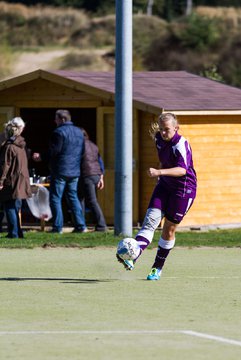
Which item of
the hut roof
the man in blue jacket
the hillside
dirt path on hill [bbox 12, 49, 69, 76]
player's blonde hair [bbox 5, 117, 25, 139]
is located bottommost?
dirt path on hill [bbox 12, 49, 69, 76]

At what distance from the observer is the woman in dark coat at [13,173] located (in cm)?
1892

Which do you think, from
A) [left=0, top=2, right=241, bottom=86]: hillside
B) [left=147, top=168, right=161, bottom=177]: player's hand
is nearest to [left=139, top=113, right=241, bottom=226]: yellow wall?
[left=147, top=168, right=161, bottom=177]: player's hand

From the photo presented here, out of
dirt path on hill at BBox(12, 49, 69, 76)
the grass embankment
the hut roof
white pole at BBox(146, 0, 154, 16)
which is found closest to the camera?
the grass embankment

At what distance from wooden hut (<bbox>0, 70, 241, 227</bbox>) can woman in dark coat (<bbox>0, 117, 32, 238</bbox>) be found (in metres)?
4.01

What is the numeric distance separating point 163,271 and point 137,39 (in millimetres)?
59602

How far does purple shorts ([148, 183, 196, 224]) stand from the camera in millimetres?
13156

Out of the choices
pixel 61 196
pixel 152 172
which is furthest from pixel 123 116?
pixel 152 172

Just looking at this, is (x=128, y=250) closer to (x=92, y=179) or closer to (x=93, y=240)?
(x=93, y=240)

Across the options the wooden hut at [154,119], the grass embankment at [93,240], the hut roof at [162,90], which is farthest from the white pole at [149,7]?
Answer: the grass embankment at [93,240]

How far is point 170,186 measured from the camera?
13203 millimetres

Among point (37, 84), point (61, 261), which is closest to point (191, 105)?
point (37, 84)

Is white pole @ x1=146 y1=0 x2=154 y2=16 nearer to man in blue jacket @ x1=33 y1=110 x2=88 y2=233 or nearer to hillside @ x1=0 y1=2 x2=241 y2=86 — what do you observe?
hillside @ x1=0 y1=2 x2=241 y2=86

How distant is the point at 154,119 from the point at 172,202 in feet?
33.2

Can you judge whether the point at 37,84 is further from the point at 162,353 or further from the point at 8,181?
the point at 162,353
